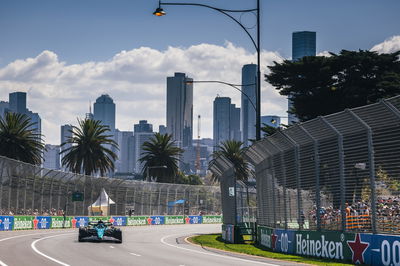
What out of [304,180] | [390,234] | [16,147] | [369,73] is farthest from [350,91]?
[16,147]

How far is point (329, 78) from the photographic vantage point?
51.2 metres

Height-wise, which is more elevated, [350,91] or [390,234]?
[350,91]

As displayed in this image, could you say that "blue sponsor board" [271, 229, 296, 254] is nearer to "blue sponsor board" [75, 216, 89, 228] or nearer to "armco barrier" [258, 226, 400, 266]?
"armco barrier" [258, 226, 400, 266]

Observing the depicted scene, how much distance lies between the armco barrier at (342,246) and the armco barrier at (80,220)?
27503 mm

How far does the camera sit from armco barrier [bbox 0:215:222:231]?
5128 cm

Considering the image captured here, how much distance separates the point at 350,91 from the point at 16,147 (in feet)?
116

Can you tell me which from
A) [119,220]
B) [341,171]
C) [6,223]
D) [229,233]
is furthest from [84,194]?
[341,171]

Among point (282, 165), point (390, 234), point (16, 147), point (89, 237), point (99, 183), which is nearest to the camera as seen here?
point (390, 234)

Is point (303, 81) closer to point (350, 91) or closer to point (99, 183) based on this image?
point (350, 91)

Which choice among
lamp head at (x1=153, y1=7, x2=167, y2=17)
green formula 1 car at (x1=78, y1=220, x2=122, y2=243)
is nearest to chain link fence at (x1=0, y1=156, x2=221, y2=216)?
green formula 1 car at (x1=78, y1=220, x2=122, y2=243)

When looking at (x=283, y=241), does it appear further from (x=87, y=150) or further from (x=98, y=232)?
(x=87, y=150)

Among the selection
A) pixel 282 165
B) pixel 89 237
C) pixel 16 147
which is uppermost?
pixel 16 147

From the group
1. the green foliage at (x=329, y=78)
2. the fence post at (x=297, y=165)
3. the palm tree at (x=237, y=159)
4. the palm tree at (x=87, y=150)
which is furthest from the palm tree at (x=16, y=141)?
the fence post at (x=297, y=165)

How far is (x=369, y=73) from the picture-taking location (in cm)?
5119
